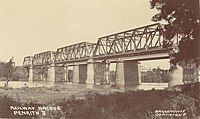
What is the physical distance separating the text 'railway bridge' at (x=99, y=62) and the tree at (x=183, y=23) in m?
1.63

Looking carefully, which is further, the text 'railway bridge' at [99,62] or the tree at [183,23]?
the text 'railway bridge' at [99,62]

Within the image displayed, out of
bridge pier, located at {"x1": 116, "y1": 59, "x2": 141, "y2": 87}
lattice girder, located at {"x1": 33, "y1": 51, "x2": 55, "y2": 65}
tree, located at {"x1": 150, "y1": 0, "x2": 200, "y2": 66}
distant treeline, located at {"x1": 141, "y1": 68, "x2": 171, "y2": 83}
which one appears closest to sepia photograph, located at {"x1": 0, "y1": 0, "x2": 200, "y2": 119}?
tree, located at {"x1": 150, "y1": 0, "x2": 200, "y2": 66}

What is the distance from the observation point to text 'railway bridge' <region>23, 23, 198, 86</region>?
6.95m

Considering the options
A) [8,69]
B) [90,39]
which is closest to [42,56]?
[8,69]

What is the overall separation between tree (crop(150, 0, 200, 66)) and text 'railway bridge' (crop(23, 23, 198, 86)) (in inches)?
64.3

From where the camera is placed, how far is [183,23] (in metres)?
4.33

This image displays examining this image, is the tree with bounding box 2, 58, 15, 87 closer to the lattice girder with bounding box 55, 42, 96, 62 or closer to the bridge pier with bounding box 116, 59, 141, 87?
the lattice girder with bounding box 55, 42, 96, 62

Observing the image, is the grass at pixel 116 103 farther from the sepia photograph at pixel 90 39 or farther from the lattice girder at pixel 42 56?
the lattice girder at pixel 42 56

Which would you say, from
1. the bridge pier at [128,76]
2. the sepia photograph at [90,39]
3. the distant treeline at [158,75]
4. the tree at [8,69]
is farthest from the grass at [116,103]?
the bridge pier at [128,76]

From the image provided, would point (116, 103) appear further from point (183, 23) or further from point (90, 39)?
point (183, 23)

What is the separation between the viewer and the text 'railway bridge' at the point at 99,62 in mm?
6949

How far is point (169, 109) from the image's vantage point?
12.5 feet

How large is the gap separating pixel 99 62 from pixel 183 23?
606 cm

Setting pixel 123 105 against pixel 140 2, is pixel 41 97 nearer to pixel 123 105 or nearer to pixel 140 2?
pixel 123 105
